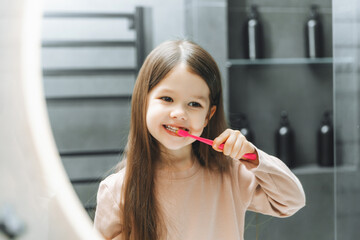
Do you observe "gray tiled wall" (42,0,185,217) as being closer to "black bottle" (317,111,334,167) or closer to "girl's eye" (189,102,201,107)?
"black bottle" (317,111,334,167)

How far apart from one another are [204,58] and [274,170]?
14 cm

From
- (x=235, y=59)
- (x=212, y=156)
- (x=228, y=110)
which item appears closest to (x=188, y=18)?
(x=235, y=59)

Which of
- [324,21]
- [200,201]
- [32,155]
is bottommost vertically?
[200,201]

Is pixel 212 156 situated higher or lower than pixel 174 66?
lower

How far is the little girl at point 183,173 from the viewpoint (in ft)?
1.43

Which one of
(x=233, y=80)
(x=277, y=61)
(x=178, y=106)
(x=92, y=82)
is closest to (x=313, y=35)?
(x=277, y=61)

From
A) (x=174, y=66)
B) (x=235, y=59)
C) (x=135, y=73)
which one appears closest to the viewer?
(x=174, y=66)

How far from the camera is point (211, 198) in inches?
19.0

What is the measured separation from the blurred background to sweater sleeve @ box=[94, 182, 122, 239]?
0.22 m

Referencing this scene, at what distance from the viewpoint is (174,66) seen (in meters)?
0.44

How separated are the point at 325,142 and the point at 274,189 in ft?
2.15

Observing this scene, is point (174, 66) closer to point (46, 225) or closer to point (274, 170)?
point (274, 170)

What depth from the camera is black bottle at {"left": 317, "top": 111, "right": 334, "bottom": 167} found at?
3.46 ft

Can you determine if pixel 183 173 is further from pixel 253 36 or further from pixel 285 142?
pixel 253 36
